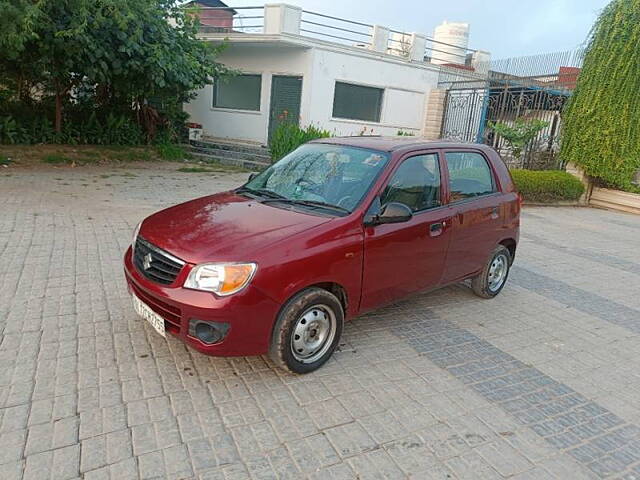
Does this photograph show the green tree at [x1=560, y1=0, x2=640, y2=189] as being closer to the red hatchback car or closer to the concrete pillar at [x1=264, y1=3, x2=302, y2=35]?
the concrete pillar at [x1=264, y1=3, x2=302, y2=35]

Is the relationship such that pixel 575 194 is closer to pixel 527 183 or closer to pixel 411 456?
pixel 527 183

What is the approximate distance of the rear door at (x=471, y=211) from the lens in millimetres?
4551

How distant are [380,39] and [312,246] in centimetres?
1528

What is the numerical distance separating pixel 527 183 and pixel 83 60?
11295 millimetres

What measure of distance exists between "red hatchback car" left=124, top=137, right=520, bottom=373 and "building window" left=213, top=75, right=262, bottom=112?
538 inches

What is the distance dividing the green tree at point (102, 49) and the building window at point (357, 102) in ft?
13.8

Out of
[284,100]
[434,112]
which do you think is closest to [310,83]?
[284,100]

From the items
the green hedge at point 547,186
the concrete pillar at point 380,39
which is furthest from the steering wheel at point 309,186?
the concrete pillar at point 380,39

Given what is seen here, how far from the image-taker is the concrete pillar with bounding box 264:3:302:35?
1459cm

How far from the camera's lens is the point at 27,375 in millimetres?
3260

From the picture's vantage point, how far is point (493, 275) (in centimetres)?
543

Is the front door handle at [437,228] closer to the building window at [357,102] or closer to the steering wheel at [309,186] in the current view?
the steering wheel at [309,186]

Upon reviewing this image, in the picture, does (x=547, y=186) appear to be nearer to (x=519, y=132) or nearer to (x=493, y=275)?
(x=519, y=132)

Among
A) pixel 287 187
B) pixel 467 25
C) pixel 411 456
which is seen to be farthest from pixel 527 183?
pixel 467 25
